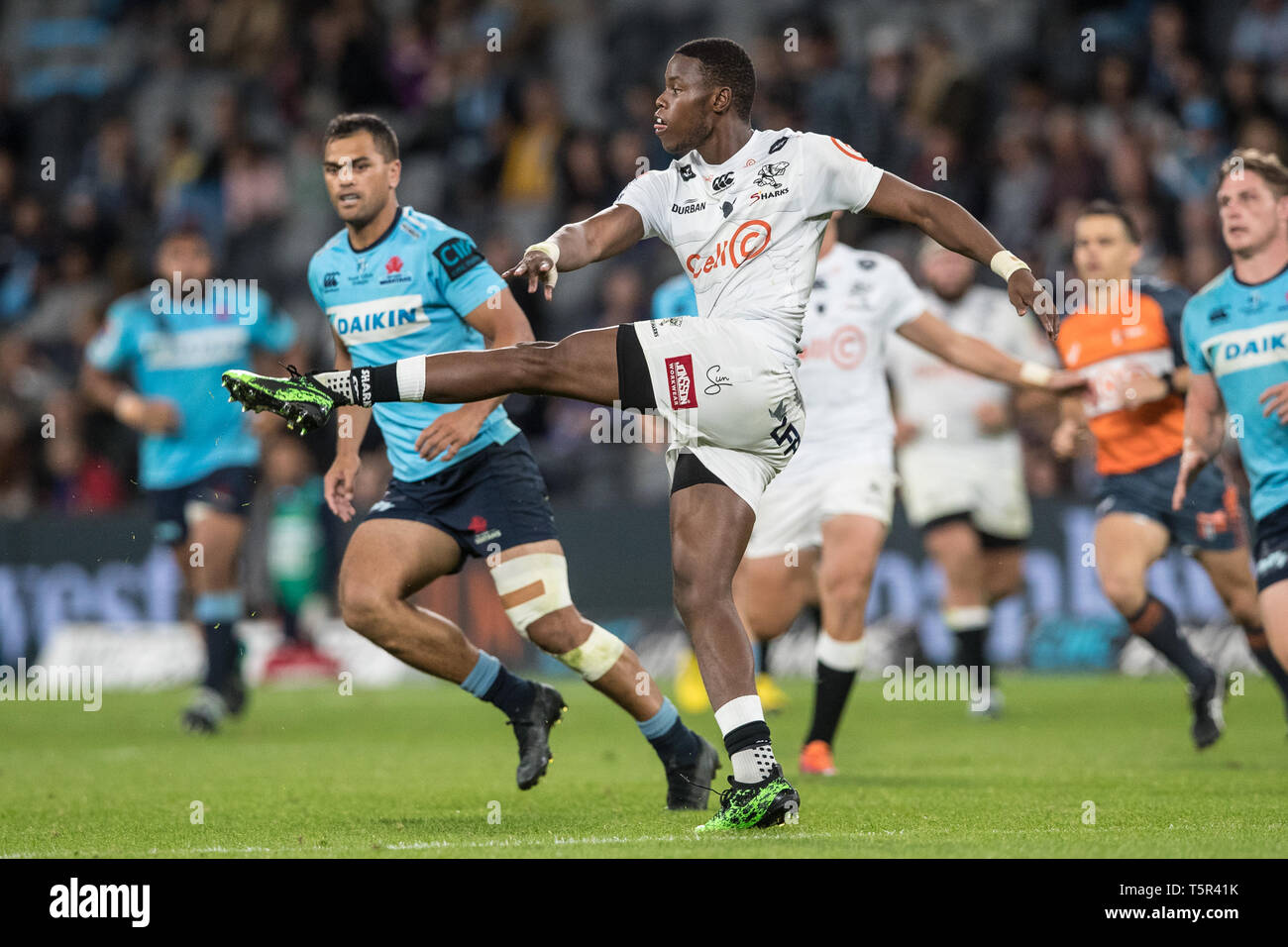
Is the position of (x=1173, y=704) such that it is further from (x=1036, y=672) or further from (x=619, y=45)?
(x=619, y=45)

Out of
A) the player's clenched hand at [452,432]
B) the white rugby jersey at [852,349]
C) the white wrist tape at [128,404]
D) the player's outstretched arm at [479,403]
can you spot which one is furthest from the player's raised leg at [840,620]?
the white wrist tape at [128,404]

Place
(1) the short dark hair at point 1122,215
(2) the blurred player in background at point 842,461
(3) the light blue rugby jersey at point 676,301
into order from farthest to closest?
1. (3) the light blue rugby jersey at point 676,301
2. (1) the short dark hair at point 1122,215
3. (2) the blurred player in background at point 842,461

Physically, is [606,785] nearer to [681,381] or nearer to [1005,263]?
[681,381]

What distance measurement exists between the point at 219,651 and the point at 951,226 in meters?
6.24

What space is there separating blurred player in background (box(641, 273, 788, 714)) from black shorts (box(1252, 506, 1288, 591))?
2630mm

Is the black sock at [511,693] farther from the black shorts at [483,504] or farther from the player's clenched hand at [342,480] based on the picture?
the player's clenched hand at [342,480]

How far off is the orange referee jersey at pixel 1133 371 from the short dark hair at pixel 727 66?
3.66 meters

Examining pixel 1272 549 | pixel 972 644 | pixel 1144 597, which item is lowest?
pixel 972 644

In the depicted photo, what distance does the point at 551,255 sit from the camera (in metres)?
5.49

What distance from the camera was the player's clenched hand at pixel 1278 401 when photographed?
6.85m

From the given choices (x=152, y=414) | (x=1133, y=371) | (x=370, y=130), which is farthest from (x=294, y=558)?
(x=1133, y=371)

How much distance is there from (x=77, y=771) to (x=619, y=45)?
11.9 metres

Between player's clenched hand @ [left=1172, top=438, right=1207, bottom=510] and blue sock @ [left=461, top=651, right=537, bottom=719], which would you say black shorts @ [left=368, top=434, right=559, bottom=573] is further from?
player's clenched hand @ [left=1172, top=438, right=1207, bottom=510]

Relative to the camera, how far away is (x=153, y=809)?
22.4 feet
